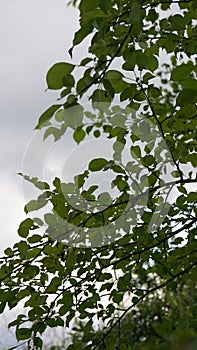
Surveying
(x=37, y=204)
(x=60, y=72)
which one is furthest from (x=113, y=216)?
(x=60, y=72)

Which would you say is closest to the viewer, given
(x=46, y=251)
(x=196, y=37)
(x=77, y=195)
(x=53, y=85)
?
(x=53, y=85)

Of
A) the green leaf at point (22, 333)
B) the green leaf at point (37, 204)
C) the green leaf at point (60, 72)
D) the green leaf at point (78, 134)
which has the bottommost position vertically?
the green leaf at point (22, 333)

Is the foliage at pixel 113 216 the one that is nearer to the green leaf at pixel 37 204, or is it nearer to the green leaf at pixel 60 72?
the green leaf at pixel 37 204

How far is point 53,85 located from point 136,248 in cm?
97

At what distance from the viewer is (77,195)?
5.78 feet

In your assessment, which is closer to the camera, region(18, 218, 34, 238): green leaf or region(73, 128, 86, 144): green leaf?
region(73, 128, 86, 144): green leaf

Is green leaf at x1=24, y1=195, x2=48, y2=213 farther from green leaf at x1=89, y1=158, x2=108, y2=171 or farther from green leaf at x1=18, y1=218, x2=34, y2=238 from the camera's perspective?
green leaf at x1=89, y1=158, x2=108, y2=171

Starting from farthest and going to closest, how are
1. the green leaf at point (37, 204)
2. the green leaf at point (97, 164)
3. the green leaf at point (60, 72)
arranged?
the green leaf at point (37, 204) < the green leaf at point (97, 164) < the green leaf at point (60, 72)

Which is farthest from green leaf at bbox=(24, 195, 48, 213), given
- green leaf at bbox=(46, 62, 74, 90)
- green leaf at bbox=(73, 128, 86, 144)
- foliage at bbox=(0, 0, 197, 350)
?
green leaf at bbox=(46, 62, 74, 90)

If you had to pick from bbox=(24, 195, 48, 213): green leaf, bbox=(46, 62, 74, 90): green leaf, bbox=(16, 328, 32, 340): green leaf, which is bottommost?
bbox=(16, 328, 32, 340): green leaf

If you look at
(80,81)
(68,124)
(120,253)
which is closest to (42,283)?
(120,253)

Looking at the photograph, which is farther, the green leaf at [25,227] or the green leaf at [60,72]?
the green leaf at [25,227]

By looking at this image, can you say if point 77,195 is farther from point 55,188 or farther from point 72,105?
point 72,105

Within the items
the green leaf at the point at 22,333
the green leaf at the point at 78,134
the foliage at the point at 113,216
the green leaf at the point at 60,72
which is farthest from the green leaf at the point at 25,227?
the green leaf at the point at 60,72
